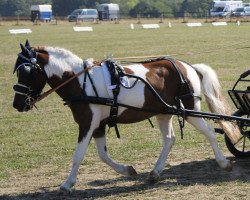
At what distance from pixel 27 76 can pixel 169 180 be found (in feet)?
7.51

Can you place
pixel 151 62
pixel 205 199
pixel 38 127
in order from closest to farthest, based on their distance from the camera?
pixel 205 199 → pixel 151 62 → pixel 38 127

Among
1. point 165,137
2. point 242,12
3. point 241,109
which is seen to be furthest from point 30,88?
point 242,12

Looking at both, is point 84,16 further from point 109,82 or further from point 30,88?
point 30,88

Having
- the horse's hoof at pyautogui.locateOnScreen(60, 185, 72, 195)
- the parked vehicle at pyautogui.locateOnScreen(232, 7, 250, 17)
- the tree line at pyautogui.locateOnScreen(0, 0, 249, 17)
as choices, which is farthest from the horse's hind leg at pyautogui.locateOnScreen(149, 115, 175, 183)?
the tree line at pyautogui.locateOnScreen(0, 0, 249, 17)

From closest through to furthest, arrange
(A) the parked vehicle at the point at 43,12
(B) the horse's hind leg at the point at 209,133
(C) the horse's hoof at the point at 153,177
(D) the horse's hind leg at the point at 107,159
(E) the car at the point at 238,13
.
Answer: (C) the horse's hoof at the point at 153,177 < (D) the horse's hind leg at the point at 107,159 < (B) the horse's hind leg at the point at 209,133 < (E) the car at the point at 238,13 < (A) the parked vehicle at the point at 43,12

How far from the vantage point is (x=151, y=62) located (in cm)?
777

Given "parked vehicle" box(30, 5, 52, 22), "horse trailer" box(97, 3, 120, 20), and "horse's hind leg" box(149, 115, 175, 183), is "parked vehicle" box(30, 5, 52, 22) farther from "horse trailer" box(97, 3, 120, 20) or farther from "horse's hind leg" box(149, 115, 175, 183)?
"horse's hind leg" box(149, 115, 175, 183)

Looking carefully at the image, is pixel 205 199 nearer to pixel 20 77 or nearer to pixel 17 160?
pixel 20 77

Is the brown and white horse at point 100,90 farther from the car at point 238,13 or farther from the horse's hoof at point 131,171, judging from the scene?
the car at point 238,13

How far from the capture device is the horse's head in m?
6.93

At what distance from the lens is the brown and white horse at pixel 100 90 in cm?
702

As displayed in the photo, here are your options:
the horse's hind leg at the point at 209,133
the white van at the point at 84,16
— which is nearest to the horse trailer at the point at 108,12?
the white van at the point at 84,16

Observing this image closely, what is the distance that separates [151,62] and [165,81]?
345 millimetres

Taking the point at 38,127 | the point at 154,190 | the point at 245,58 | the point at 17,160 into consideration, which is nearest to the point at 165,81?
the point at 154,190
